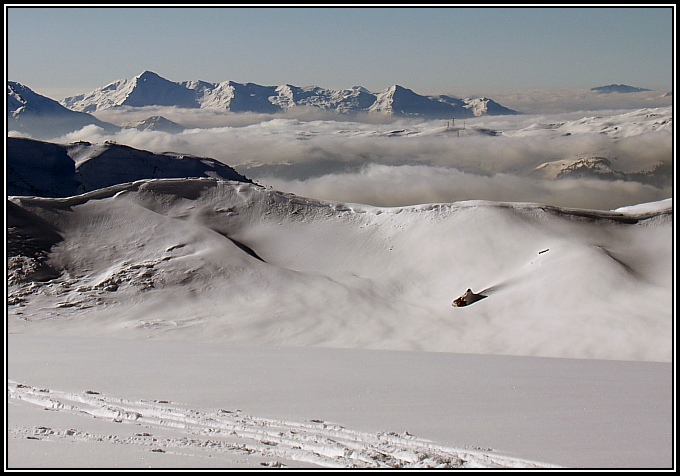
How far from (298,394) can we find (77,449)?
303 cm

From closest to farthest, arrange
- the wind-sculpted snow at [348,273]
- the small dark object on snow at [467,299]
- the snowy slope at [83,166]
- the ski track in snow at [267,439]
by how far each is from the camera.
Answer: the ski track in snow at [267,439] → the wind-sculpted snow at [348,273] → the small dark object on snow at [467,299] → the snowy slope at [83,166]

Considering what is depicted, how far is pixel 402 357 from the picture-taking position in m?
12.2

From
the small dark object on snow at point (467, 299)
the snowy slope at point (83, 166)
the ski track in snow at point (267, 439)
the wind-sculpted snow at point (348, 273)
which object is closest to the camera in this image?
the ski track in snow at point (267, 439)

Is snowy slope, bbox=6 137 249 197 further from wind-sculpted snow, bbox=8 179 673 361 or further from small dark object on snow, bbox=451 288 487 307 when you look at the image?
small dark object on snow, bbox=451 288 487 307

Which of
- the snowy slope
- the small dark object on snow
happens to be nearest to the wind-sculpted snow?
the small dark object on snow

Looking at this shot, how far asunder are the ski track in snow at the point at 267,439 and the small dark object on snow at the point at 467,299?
13640mm

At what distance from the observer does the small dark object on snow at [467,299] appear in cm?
2044

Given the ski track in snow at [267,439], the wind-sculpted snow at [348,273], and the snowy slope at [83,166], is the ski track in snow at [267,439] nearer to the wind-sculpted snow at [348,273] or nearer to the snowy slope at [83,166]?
the wind-sculpted snow at [348,273]

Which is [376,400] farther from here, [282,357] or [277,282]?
[277,282]

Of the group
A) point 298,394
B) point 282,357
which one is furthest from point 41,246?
point 298,394

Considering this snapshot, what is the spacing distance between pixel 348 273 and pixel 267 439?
57.6 feet

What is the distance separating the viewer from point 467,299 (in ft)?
67.4

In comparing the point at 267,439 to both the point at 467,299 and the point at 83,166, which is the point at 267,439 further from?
the point at 83,166

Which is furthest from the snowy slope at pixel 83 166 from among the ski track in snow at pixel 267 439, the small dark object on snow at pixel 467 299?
the ski track in snow at pixel 267 439
